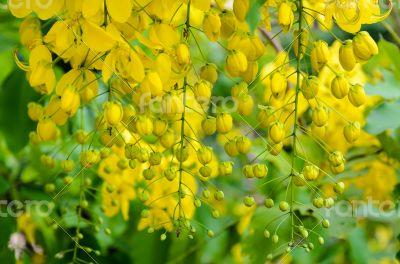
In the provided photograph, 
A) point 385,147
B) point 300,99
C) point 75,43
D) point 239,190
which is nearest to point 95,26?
point 75,43

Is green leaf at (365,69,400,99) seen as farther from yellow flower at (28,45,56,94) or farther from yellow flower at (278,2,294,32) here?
yellow flower at (28,45,56,94)

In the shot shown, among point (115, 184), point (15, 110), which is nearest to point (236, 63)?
point (115, 184)

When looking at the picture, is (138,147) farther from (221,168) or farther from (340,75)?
(340,75)

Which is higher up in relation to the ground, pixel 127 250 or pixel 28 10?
pixel 28 10

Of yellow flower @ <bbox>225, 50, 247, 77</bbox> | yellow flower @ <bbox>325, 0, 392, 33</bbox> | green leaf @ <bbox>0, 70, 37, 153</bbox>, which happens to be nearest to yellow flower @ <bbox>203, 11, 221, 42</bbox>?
yellow flower @ <bbox>225, 50, 247, 77</bbox>

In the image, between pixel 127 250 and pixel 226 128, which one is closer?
pixel 226 128

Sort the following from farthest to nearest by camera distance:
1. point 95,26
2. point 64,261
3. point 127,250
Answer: point 127,250
point 64,261
point 95,26

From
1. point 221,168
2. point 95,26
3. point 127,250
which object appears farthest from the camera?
point 127,250
